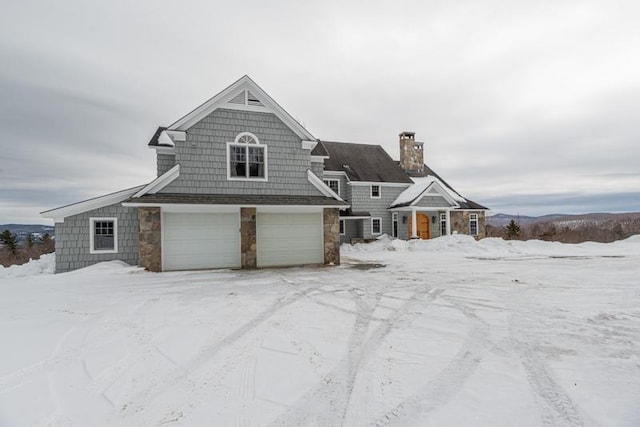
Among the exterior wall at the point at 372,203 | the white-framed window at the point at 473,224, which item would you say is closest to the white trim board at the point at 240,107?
the exterior wall at the point at 372,203

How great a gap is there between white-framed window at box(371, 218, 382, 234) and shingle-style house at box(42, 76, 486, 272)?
37.6 feet

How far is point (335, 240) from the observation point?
45.8 ft

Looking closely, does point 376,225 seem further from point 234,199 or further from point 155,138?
point 155,138

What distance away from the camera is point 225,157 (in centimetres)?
1303

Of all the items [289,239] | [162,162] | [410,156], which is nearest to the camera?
[289,239]

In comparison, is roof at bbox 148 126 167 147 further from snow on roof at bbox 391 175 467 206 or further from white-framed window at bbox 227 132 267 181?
snow on roof at bbox 391 175 467 206

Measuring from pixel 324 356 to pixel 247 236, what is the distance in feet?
30.5

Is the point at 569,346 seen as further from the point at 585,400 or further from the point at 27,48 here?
the point at 27,48

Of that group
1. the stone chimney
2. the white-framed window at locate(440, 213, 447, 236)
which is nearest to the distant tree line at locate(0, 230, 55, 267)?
the stone chimney

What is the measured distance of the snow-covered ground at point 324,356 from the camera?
2.84 meters

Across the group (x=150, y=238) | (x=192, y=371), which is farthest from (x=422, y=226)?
(x=192, y=371)

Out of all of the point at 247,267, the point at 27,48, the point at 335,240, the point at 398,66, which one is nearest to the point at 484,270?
the point at 335,240

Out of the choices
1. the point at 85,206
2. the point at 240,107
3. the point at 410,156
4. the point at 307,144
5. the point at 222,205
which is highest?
the point at 410,156

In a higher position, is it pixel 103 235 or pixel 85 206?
pixel 85 206
